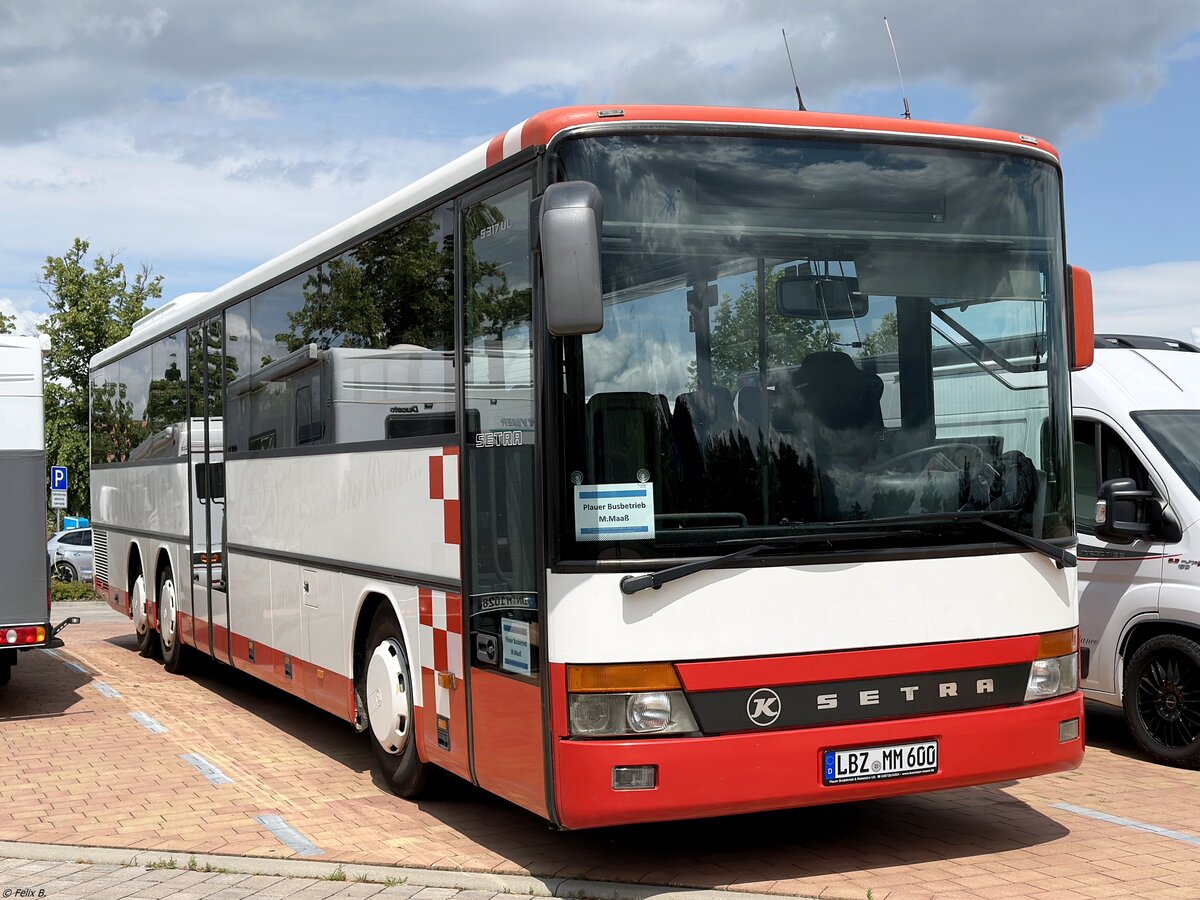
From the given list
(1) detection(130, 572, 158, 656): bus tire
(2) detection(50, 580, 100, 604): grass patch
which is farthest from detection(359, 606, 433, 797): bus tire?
(2) detection(50, 580, 100, 604): grass patch

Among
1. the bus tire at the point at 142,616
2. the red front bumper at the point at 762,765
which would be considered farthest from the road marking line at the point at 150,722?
the red front bumper at the point at 762,765

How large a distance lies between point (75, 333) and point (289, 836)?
103 feet

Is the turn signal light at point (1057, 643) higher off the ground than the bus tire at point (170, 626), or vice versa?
the turn signal light at point (1057, 643)

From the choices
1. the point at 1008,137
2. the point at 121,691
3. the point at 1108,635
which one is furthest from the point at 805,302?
the point at 121,691

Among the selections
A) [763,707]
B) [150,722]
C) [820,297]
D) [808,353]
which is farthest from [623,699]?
[150,722]

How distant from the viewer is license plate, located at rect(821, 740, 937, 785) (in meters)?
5.84

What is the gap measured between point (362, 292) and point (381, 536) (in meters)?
1.45

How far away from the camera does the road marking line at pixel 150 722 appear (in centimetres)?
1039

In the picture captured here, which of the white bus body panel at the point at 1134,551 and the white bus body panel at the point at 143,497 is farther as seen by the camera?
the white bus body panel at the point at 143,497

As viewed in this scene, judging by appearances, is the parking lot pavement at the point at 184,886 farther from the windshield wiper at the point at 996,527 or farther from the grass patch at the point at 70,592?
the grass patch at the point at 70,592

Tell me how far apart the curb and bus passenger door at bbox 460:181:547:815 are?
360 mm

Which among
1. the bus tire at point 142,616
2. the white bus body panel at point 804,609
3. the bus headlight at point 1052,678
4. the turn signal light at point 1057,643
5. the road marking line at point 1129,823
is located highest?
the white bus body panel at point 804,609

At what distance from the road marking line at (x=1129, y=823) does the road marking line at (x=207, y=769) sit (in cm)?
469

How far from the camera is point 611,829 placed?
277 inches
